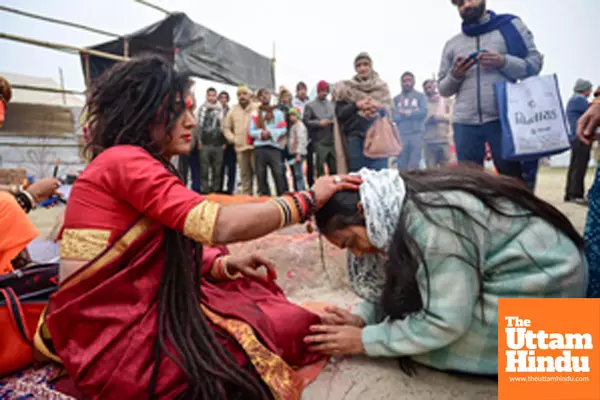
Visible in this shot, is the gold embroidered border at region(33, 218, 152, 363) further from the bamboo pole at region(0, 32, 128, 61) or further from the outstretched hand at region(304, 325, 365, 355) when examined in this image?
the bamboo pole at region(0, 32, 128, 61)

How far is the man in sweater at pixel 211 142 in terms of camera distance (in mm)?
6793

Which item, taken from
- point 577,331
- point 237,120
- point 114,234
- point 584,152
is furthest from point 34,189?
point 584,152

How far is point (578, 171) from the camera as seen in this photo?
593 cm

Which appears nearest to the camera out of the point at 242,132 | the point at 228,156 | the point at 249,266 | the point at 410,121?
the point at 249,266

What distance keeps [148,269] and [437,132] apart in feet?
21.7

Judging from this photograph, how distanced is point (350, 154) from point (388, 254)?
3188 mm

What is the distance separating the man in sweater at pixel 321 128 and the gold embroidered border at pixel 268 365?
15.2 ft

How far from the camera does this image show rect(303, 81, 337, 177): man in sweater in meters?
5.90

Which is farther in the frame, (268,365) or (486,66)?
(486,66)

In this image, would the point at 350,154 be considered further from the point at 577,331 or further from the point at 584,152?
the point at 584,152

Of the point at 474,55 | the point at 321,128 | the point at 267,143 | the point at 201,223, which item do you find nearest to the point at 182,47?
the point at 267,143

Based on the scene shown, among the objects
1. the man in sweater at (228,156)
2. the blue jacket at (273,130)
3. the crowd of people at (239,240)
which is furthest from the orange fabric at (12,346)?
the man in sweater at (228,156)

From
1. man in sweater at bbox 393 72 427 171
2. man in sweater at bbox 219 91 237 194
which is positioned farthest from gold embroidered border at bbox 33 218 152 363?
man in sweater at bbox 219 91 237 194

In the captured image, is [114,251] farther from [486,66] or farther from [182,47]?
[182,47]
